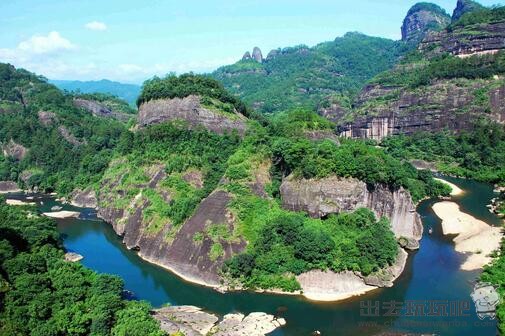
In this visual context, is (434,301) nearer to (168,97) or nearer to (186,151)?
(186,151)

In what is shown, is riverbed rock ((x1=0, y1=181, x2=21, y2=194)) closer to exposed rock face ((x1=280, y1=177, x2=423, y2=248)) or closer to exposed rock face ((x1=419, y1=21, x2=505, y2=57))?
exposed rock face ((x1=280, y1=177, x2=423, y2=248))

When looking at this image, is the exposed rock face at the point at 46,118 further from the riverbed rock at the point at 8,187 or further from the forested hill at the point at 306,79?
the forested hill at the point at 306,79

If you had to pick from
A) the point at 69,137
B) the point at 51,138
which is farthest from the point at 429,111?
the point at 51,138

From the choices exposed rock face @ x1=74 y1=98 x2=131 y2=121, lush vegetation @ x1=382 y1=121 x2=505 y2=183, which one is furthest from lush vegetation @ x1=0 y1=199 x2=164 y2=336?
exposed rock face @ x1=74 y1=98 x2=131 y2=121

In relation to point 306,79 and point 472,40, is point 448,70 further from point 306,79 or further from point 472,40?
point 306,79

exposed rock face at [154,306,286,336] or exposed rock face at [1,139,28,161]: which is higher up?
exposed rock face at [1,139,28,161]
